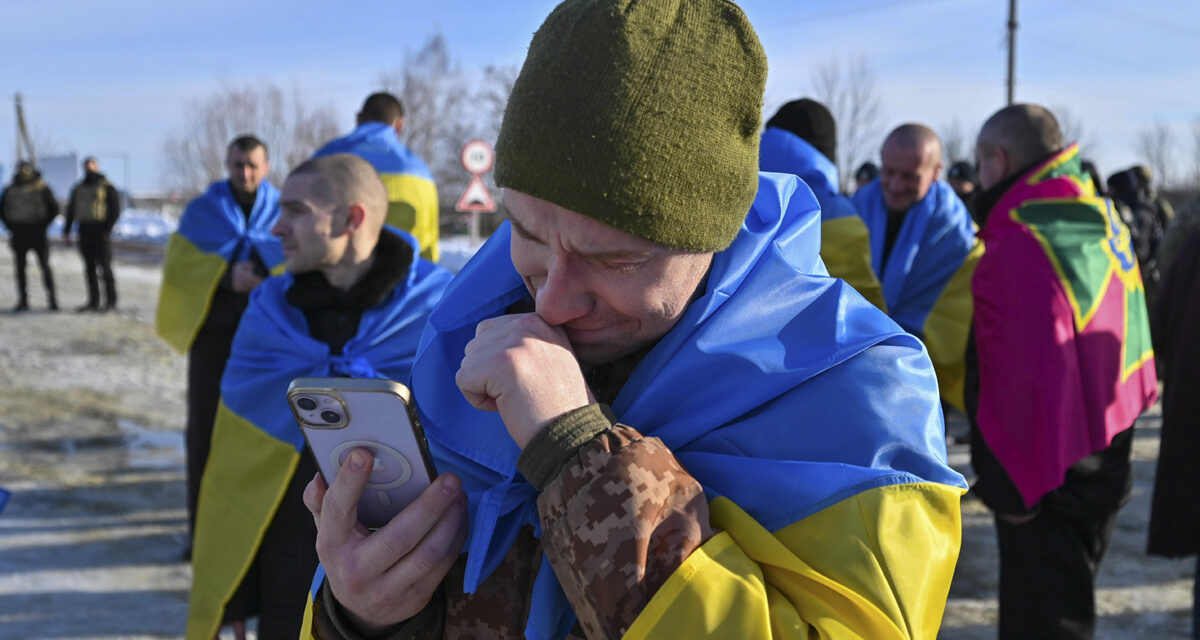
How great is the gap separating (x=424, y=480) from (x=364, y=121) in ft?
16.7

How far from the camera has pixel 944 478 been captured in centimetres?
126

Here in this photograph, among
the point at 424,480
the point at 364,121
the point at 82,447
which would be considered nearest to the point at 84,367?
the point at 82,447

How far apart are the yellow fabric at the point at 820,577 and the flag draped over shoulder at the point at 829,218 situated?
9.14ft

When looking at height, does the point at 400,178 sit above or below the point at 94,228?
above

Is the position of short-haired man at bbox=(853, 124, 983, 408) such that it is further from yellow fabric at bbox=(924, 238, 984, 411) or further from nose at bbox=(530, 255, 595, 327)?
nose at bbox=(530, 255, 595, 327)

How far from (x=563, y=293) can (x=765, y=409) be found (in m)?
0.31

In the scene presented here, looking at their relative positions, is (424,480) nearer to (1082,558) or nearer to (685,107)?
(685,107)

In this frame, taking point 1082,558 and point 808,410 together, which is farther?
point 1082,558

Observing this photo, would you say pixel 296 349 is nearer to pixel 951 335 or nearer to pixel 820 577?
pixel 820 577

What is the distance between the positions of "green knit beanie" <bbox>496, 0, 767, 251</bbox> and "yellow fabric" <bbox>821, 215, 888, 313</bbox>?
9.00ft

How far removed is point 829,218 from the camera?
406cm

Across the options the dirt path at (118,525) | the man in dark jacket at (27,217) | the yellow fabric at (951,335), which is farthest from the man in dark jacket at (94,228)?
the yellow fabric at (951,335)

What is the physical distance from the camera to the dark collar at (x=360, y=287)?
341 centimetres

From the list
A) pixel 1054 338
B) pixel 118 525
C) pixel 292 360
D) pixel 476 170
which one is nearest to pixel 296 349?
pixel 292 360
